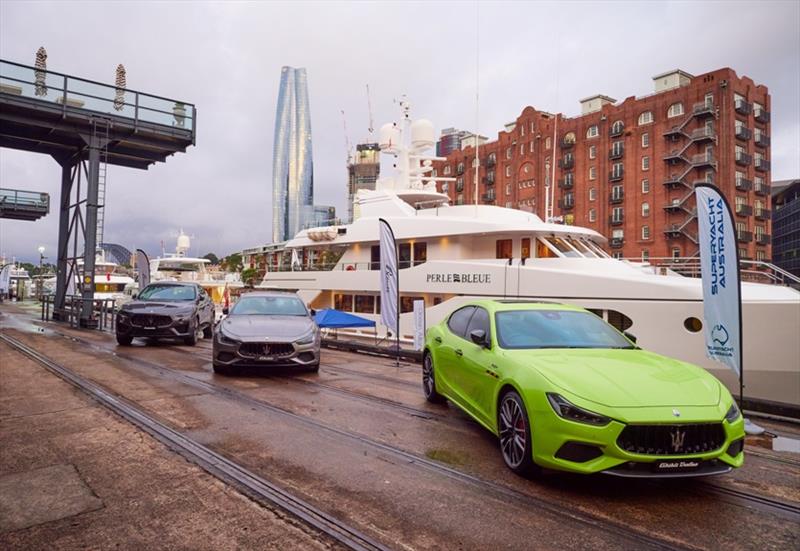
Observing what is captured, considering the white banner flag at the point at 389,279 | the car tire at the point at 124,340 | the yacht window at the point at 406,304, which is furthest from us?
the yacht window at the point at 406,304

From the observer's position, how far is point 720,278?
22.6 ft

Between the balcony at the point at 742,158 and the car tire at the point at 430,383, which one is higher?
the balcony at the point at 742,158

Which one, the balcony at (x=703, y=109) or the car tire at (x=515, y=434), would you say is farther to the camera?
the balcony at (x=703, y=109)

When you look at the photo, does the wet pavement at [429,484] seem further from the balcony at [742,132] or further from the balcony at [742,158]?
the balcony at [742,132]

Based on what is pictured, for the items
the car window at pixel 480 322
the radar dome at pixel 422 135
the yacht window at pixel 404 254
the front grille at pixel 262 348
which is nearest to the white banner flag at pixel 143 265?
the yacht window at pixel 404 254

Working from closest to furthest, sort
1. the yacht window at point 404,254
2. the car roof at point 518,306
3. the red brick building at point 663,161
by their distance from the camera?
the car roof at point 518,306 < the yacht window at point 404,254 < the red brick building at point 663,161

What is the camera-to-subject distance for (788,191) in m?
80.8

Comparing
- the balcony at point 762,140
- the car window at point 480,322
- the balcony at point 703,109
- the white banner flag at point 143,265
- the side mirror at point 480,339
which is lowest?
the side mirror at point 480,339

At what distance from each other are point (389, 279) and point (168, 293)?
681cm

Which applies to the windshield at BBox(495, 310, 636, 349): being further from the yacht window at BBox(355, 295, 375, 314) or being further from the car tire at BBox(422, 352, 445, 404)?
the yacht window at BBox(355, 295, 375, 314)

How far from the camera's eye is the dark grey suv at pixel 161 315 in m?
13.2

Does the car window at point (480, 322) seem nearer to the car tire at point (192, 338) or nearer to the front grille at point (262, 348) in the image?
the front grille at point (262, 348)

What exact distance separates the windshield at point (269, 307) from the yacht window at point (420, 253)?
838 centimetres

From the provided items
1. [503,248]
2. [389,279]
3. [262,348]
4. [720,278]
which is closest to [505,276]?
[503,248]
